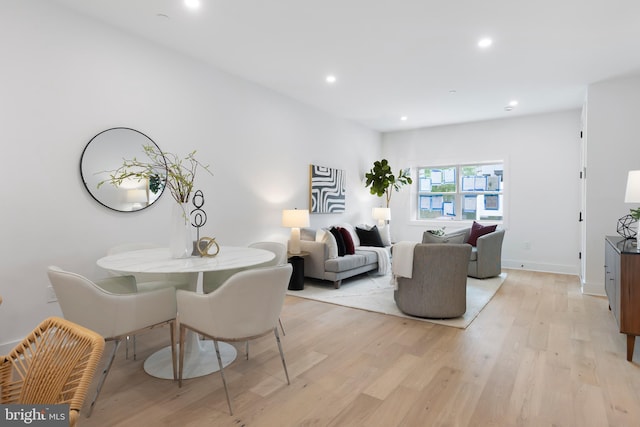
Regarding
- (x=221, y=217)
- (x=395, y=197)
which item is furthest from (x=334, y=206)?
(x=221, y=217)

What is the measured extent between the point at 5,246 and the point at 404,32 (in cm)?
358

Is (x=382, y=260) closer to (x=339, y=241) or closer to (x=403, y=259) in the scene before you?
(x=339, y=241)

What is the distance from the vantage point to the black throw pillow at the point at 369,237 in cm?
584

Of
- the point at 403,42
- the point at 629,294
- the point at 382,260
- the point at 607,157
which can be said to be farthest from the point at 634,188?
the point at 382,260

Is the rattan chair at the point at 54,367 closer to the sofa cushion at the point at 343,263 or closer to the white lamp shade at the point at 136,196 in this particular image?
the white lamp shade at the point at 136,196

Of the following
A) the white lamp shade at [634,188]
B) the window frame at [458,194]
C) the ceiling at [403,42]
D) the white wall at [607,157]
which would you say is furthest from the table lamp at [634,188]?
the window frame at [458,194]

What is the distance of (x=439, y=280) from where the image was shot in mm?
3416

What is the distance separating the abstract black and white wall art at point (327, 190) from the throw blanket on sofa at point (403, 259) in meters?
2.33

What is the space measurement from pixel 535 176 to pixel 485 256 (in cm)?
192

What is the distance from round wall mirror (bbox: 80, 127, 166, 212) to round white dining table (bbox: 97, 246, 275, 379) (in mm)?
651

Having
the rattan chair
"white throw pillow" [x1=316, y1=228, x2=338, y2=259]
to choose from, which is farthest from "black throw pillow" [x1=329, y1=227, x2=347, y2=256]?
the rattan chair

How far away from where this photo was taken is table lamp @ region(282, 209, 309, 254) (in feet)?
15.5

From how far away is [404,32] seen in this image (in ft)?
10.7

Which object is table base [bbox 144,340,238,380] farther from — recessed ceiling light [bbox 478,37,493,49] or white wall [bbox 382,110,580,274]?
white wall [bbox 382,110,580,274]
